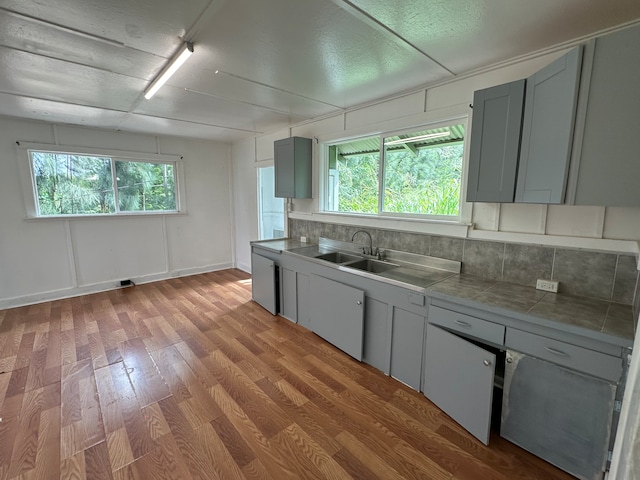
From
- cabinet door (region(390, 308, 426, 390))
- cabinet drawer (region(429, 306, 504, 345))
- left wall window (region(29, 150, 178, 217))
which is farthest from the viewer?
left wall window (region(29, 150, 178, 217))

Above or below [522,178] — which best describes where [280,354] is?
below

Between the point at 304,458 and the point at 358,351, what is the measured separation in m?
1.05

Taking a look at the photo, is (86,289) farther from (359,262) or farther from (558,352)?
(558,352)

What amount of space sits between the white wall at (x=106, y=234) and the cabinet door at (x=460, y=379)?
4.69 metres

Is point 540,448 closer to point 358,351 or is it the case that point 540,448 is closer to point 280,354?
point 358,351

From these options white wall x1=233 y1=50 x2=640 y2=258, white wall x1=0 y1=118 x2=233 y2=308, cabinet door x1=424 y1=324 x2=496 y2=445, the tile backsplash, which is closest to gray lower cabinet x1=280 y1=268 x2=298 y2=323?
white wall x1=233 y1=50 x2=640 y2=258

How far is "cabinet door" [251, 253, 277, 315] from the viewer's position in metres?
3.60

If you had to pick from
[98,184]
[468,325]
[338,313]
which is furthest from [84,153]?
[468,325]

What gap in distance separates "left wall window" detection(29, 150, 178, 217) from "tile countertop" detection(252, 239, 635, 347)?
438cm

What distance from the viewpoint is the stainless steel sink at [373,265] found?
286cm

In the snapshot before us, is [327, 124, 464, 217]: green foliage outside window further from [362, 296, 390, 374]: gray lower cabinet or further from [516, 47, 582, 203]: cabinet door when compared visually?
[362, 296, 390, 374]: gray lower cabinet

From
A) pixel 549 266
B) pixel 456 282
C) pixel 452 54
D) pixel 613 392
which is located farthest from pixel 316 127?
pixel 613 392

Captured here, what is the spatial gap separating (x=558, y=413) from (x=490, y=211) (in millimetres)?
1393

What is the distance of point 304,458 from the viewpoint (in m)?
1.70
